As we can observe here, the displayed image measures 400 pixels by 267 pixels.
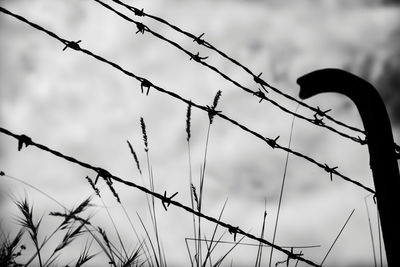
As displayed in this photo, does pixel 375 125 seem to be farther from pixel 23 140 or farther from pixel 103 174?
pixel 23 140

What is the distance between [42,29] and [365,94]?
1.17 meters

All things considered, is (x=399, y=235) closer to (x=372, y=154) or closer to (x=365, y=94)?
(x=372, y=154)

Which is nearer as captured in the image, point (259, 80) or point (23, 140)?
point (23, 140)

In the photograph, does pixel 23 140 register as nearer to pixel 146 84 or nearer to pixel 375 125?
pixel 146 84

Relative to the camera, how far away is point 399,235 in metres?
1.28

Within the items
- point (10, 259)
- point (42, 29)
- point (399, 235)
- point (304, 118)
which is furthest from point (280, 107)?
point (10, 259)

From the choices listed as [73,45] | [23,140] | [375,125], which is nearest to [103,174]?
[23,140]

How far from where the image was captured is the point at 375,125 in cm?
143

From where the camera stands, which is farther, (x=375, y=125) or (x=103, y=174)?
(x=375, y=125)

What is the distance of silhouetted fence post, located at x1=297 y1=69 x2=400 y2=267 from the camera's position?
1336 mm

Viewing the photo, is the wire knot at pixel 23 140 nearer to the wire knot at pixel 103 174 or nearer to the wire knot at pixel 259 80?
the wire knot at pixel 103 174

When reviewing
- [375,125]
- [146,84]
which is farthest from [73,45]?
[375,125]

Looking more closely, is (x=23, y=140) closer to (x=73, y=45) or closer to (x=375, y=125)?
(x=73, y=45)

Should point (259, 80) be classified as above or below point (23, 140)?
above
